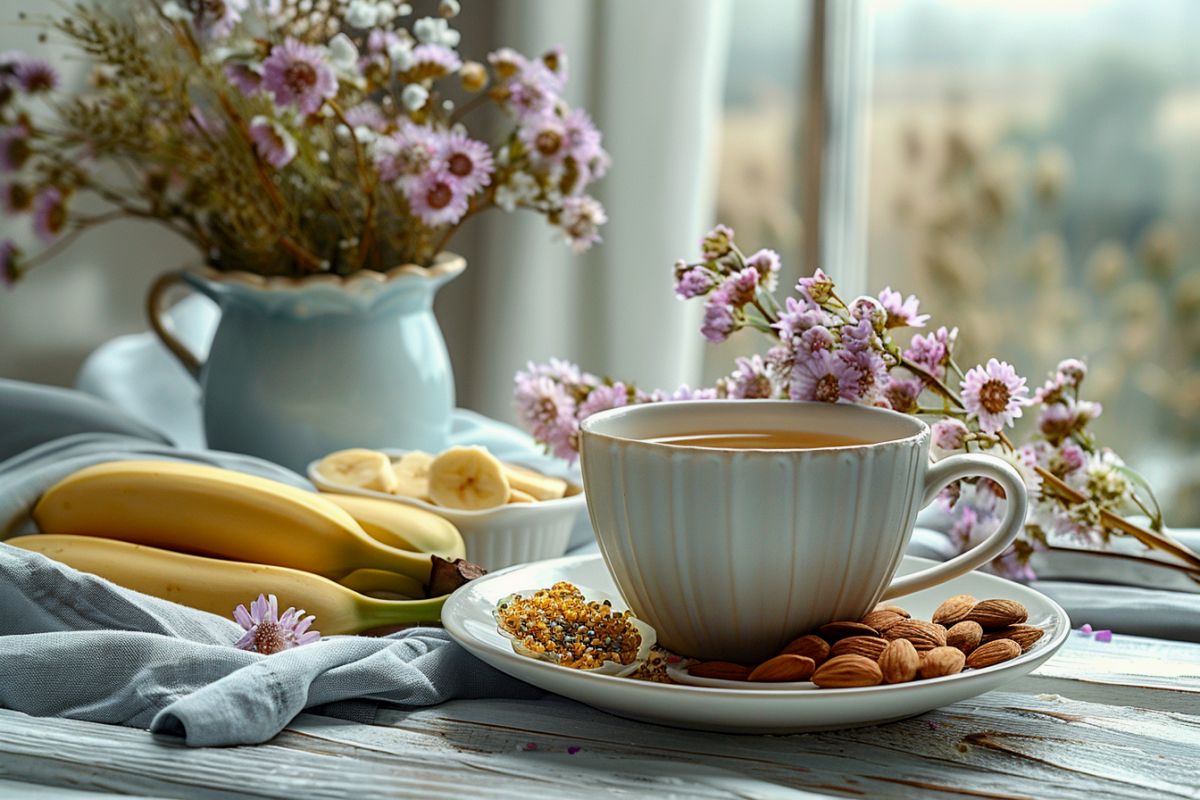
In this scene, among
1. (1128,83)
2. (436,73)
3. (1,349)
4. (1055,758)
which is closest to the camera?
(1055,758)

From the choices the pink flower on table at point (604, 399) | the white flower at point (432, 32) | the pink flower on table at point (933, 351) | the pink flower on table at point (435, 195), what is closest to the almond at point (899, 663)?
the pink flower on table at point (933, 351)

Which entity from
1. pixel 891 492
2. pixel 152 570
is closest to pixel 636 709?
pixel 891 492

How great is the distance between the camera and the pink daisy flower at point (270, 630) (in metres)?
0.69

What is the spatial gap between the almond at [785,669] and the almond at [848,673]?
11mm

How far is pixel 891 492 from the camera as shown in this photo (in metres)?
0.62

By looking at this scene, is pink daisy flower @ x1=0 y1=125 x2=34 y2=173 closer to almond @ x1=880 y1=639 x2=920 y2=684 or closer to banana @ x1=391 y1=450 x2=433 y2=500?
banana @ x1=391 y1=450 x2=433 y2=500

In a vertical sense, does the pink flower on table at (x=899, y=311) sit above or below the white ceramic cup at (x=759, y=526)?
above

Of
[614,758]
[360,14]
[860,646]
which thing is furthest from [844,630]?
[360,14]

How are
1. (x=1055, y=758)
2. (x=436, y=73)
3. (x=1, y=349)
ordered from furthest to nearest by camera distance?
(x=1, y=349) < (x=436, y=73) < (x=1055, y=758)

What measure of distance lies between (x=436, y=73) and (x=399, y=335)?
219 millimetres

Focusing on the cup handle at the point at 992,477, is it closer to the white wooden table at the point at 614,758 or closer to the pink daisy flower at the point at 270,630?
the white wooden table at the point at 614,758

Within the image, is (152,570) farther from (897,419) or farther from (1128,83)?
(1128,83)

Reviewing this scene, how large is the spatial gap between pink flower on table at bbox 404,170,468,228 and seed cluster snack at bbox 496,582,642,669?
413 mm

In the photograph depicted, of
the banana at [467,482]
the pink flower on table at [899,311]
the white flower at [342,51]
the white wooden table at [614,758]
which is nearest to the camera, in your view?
the white wooden table at [614,758]
